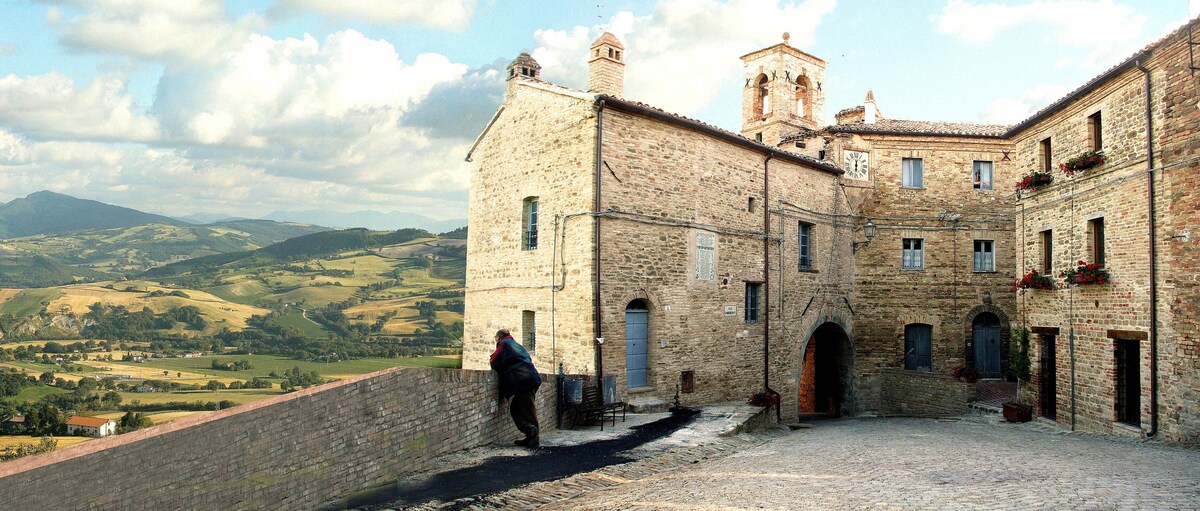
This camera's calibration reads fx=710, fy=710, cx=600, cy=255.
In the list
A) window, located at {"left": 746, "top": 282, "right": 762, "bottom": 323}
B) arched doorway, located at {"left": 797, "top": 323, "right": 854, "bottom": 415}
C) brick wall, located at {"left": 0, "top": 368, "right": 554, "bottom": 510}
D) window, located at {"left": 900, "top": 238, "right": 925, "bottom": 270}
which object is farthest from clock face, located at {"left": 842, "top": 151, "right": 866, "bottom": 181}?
brick wall, located at {"left": 0, "top": 368, "right": 554, "bottom": 510}

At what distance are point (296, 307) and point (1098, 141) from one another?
93.1 metres

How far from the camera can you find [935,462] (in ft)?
32.1

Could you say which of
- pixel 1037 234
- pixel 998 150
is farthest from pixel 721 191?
pixel 998 150

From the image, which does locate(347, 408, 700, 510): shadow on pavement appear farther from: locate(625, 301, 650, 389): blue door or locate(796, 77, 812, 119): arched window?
locate(796, 77, 812, 119): arched window

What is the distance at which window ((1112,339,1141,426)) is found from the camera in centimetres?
1368

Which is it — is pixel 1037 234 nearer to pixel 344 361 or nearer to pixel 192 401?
pixel 192 401

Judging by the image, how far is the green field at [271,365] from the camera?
6353 centimetres

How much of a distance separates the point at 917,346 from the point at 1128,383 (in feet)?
29.7

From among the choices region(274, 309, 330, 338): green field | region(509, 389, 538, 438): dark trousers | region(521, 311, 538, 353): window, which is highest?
region(521, 311, 538, 353): window

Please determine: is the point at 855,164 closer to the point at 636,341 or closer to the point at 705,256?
the point at 705,256

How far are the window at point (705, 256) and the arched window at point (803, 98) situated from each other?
41.0 feet

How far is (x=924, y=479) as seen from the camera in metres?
8.38

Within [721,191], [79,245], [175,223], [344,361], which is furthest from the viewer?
[175,223]

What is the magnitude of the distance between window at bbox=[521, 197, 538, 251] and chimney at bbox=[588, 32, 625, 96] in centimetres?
328
